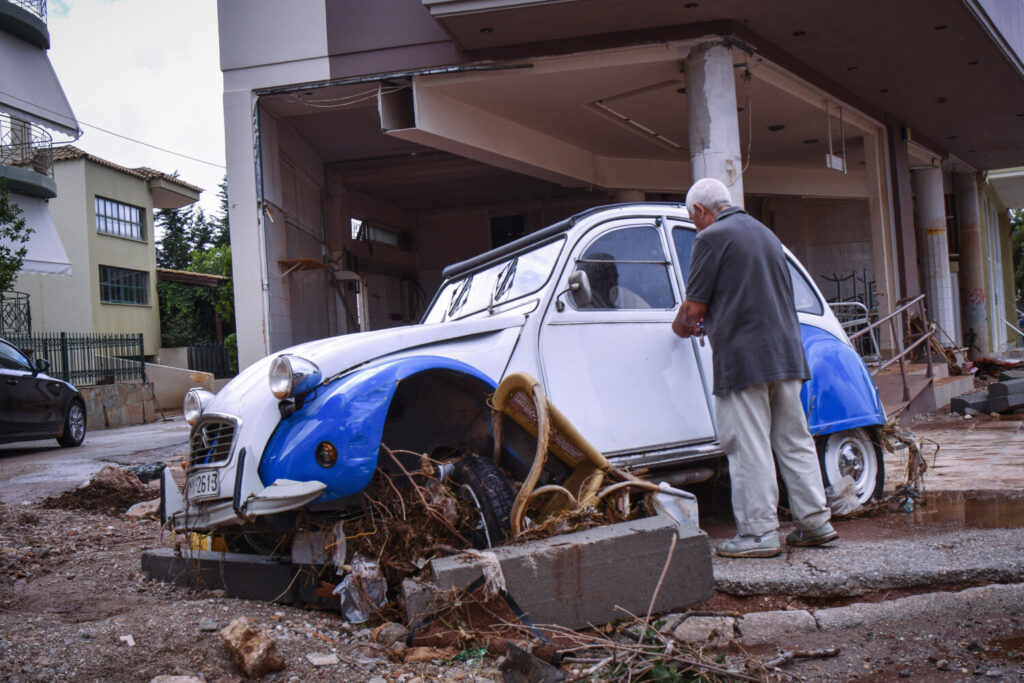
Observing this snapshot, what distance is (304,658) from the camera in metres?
2.99

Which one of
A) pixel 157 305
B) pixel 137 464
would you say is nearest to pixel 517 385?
pixel 137 464

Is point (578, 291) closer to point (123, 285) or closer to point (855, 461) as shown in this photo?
point (855, 461)

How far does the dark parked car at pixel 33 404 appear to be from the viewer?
10.4 meters

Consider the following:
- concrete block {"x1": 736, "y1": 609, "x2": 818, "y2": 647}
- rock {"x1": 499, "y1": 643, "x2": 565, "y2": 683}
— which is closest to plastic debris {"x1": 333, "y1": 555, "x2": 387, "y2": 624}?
rock {"x1": 499, "y1": 643, "x2": 565, "y2": 683}

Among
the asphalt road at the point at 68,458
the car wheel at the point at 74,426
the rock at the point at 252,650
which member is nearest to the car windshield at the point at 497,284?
the rock at the point at 252,650

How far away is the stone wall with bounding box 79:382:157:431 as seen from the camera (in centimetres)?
1667

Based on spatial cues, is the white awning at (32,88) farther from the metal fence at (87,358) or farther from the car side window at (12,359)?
the car side window at (12,359)

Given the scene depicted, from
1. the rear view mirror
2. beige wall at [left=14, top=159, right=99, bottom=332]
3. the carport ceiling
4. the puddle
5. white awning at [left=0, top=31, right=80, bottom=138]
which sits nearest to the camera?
the rear view mirror

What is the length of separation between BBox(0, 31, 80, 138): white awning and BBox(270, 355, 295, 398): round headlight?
75.7 ft

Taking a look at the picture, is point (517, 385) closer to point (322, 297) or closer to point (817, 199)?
point (322, 297)

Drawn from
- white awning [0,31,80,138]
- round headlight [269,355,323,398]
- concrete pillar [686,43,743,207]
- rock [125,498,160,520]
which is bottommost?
rock [125,498,160,520]

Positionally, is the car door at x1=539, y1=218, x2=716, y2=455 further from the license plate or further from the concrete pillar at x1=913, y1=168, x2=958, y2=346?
the concrete pillar at x1=913, y1=168, x2=958, y2=346

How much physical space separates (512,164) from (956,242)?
1587 centimetres

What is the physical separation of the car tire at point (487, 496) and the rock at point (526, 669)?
0.79m
